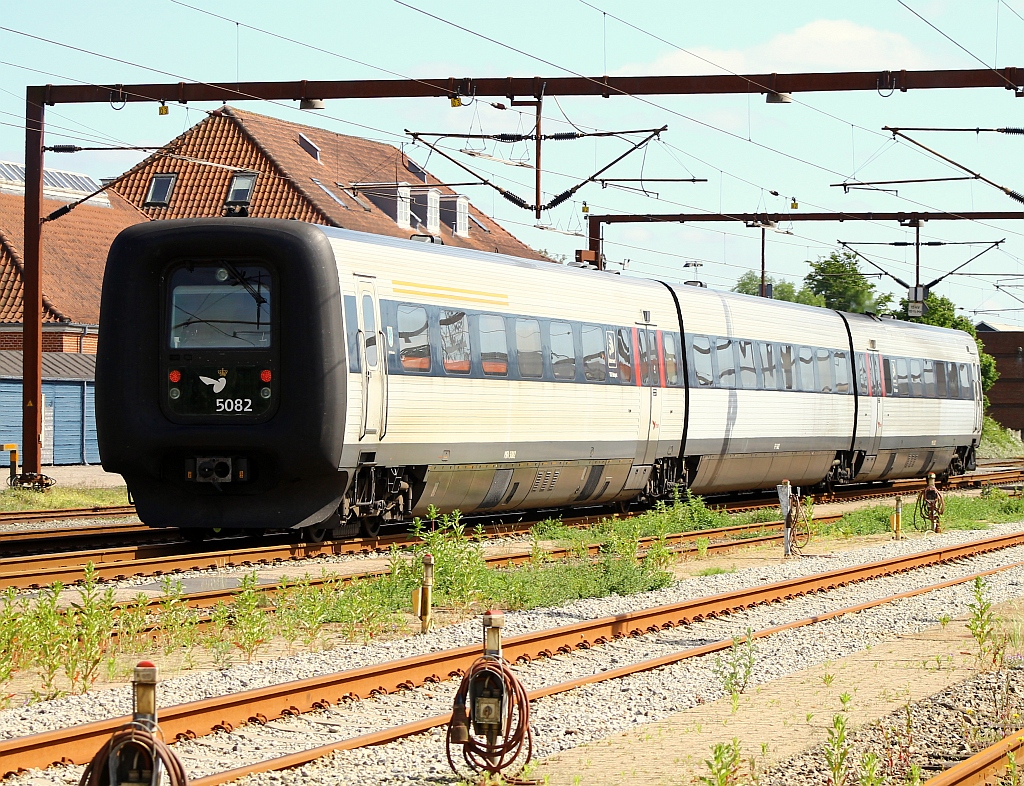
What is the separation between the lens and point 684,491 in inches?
946

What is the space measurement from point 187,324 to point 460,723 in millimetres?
9413

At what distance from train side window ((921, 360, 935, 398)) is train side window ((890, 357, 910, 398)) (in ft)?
3.60

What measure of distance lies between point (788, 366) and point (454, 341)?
1070cm

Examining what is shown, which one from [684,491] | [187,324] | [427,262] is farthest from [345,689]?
[684,491]

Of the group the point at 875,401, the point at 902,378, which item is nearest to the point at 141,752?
the point at 875,401

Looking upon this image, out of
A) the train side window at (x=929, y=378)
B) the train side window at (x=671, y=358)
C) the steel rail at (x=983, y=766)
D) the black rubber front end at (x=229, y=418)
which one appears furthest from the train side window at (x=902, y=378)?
the steel rail at (x=983, y=766)

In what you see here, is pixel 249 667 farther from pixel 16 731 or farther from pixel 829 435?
pixel 829 435

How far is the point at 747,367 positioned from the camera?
82.5ft

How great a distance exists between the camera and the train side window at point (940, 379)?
33.5 metres

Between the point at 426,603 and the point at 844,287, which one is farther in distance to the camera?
the point at 844,287

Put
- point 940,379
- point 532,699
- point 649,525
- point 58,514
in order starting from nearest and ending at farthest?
1. point 532,699
2. point 649,525
3. point 58,514
4. point 940,379

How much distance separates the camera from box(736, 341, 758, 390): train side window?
25.0m

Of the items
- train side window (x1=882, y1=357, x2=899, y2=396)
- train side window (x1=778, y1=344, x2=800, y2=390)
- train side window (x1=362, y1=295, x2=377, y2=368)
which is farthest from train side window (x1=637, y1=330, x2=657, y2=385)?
train side window (x1=882, y1=357, x2=899, y2=396)

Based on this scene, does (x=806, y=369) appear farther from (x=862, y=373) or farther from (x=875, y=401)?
(x=875, y=401)
